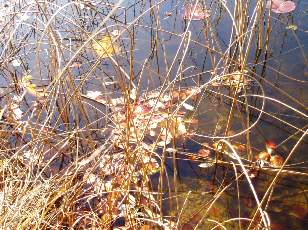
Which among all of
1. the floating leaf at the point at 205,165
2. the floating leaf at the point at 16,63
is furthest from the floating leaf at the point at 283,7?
the floating leaf at the point at 16,63

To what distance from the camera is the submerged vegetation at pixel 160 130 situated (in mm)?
1416

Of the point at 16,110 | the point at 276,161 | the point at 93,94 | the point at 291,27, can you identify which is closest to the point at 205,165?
the point at 276,161

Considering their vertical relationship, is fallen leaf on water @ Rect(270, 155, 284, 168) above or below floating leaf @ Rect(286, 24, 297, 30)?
below

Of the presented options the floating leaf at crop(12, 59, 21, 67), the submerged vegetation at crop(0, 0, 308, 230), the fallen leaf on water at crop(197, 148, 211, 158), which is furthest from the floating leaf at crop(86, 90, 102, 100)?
the fallen leaf on water at crop(197, 148, 211, 158)

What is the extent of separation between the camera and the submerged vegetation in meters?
1.42

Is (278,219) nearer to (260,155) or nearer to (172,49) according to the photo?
(260,155)

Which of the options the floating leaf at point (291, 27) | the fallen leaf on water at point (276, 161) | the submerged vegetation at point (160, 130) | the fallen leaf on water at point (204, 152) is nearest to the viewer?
the submerged vegetation at point (160, 130)

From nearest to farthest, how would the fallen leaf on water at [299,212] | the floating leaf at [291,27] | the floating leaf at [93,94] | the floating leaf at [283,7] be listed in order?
the fallen leaf on water at [299,212], the floating leaf at [93,94], the floating leaf at [291,27], the floating leaf at [283,7]

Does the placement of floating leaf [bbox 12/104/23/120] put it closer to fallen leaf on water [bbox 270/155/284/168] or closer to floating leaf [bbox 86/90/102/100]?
floating leaf [bbox 86/90/102/100]

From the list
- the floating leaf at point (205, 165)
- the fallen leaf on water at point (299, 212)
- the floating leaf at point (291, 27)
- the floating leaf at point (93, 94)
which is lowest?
the fallen leaf on water at point (299, 212)

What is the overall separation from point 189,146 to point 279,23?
4.66 ft

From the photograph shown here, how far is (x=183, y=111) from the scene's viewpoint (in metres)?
2.45

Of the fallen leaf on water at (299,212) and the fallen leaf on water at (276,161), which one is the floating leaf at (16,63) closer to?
the fallen leaf on water at (276,161)

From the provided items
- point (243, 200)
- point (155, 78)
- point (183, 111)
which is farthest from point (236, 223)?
point (155, 78)
